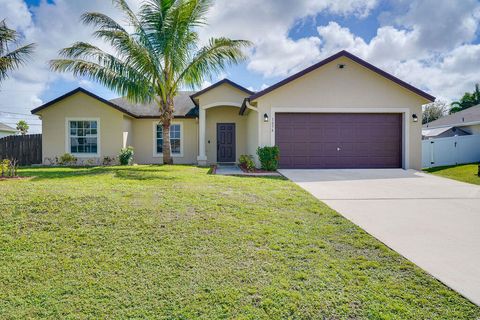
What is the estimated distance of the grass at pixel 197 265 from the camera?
2.88m

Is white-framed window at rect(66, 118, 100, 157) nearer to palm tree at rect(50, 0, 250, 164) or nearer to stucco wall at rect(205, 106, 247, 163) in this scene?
palm tree at rect(50, 0, 250, 164)

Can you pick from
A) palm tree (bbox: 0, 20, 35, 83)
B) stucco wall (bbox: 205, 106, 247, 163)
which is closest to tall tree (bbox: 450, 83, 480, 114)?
stucco wall (bbox: 205, 106, 247, 163)

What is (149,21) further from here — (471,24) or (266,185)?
(471,24)

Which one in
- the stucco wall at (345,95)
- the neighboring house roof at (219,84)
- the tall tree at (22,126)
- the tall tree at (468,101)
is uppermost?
Answer: the tall tree at (468,101)

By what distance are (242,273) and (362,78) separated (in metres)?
12.1

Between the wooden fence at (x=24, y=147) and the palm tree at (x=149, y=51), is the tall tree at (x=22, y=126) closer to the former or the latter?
the wooden fence at (x=24, y=147)

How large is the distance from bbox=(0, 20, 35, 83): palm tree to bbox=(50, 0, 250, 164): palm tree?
1.80 m

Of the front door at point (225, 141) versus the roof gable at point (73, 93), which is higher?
the roof gable at point (73, 93)

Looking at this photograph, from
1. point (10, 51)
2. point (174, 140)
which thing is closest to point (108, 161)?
point (174, 140)

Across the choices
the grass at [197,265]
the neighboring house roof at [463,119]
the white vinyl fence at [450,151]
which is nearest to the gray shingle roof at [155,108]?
the grass at [197,265]

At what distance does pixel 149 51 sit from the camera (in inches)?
507

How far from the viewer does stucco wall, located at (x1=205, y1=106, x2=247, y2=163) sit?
17641 mm

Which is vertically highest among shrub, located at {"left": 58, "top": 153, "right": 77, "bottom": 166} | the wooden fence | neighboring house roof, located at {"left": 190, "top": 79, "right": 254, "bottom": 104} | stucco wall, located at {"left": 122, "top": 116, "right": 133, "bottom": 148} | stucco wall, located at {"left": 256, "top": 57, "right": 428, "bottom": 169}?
neighboring house roof, located at {"left": 190, "top": 79, "right": 254, "bottom": 104}

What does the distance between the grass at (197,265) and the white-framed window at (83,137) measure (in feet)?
35.7
